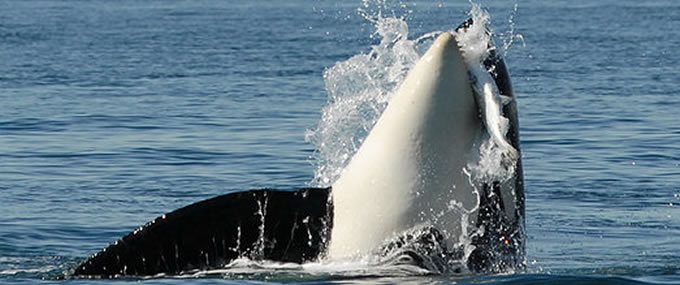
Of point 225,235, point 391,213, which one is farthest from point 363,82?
point 225,235

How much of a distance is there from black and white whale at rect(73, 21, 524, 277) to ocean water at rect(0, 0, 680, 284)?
203mm

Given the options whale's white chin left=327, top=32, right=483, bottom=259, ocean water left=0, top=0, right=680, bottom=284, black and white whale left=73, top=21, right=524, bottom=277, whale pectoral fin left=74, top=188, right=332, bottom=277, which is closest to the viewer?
whale's white chin left=327, top=32, right=483, bottom=259

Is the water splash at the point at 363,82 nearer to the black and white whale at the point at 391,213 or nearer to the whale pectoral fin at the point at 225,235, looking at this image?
the black and white whale at the point at 391,213

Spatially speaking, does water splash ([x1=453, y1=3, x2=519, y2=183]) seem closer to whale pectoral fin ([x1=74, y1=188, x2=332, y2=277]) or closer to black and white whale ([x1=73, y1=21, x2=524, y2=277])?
black and white whale ([x1=73, y1=21, x2=524, y2=277])

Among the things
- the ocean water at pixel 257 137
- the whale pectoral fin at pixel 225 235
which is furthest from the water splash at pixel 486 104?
the whale pectoral fin at pixel 225 235

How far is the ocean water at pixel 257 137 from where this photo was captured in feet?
45.6

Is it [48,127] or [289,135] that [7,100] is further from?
[289,135]

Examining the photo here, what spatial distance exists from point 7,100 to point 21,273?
1733cm

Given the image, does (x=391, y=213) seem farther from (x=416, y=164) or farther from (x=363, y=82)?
(x=363, y=82)

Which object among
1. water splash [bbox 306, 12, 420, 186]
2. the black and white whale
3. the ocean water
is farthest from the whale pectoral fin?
water splash [bbox 306, 12, 420, 186]

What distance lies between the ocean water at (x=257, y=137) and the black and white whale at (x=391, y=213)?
0.20 meters

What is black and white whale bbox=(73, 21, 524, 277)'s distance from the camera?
1011cm

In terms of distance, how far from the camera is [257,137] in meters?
22.8

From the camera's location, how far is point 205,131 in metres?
23.7
